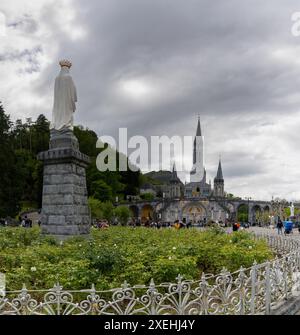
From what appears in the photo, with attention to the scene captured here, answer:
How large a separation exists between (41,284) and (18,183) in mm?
33819

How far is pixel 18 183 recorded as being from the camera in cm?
3912

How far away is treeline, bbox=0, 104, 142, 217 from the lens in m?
37.9

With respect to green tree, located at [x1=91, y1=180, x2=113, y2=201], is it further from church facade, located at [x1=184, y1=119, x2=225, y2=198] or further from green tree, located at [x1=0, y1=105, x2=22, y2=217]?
church facade, located at [x1=184, y1=119, x2=225, y2=198]

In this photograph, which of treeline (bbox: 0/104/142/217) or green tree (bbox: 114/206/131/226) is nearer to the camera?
treeline (bbox: 0/104/142/217)

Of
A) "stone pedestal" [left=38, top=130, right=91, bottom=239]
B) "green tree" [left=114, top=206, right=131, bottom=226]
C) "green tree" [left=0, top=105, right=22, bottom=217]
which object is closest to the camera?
"stone pedestal" [left=38, top=130, right=91, bottom=239]

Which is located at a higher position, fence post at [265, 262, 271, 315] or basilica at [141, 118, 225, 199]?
basilica at [141, 118, 225, 199]

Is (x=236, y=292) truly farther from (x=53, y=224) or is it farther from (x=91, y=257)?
(x=53, y=224)

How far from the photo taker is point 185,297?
194 inches

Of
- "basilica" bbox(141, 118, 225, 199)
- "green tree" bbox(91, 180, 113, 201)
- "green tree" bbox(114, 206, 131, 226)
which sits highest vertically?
"basilica" bbox(141, 118, 225, 199)

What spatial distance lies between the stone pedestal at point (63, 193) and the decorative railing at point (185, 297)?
6.32 m

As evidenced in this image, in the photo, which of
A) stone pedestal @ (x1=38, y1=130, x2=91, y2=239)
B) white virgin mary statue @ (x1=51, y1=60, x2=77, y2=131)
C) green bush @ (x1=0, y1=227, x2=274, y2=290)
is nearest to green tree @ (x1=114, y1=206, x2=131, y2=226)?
white virgin mary statue @ (x1=51, y1=60, x2=77, y2=131)

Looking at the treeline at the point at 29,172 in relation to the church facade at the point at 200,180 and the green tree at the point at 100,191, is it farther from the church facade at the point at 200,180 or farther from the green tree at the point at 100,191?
the church facade at the point at 200,180

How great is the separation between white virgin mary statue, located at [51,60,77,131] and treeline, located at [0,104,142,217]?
25306 mm
